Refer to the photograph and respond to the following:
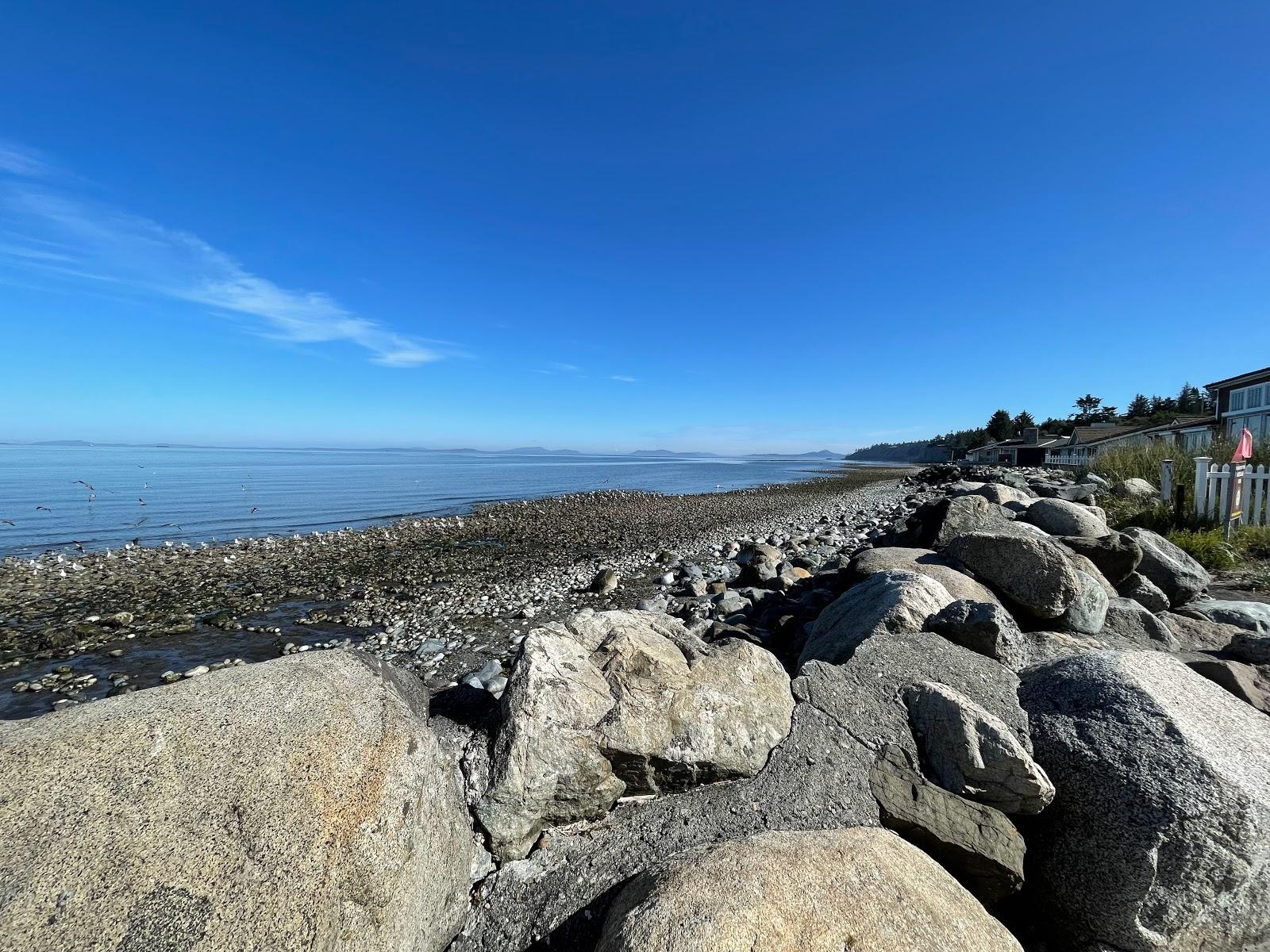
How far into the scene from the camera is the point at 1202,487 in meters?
11.1

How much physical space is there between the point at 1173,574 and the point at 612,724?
7.86 metres

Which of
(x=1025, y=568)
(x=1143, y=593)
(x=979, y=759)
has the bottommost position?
(x=979, y=759)

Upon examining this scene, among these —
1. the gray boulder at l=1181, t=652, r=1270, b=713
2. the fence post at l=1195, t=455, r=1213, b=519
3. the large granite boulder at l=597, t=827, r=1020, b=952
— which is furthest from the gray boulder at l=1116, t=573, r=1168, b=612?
the fence post at l=1195, t=455, r=1213, b=519

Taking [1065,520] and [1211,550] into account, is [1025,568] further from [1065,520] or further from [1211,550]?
[1211,550]

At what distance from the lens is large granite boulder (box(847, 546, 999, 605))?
5098 mm

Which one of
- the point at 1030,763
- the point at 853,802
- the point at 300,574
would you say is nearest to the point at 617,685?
the point at 853,802

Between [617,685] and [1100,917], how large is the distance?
249 centimetres

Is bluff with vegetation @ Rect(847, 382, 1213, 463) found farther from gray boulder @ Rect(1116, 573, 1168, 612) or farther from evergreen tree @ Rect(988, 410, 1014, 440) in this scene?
gray boulder @ Rect(1116, 573, 1168, 612)

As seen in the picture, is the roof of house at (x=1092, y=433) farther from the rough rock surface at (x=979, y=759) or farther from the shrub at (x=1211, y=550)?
the rough rock surface at (x=979, y=759)

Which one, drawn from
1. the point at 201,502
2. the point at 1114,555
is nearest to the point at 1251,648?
the point at 1114,555

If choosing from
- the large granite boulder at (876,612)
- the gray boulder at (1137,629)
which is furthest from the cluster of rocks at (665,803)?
the gray boulder at (1137,629)

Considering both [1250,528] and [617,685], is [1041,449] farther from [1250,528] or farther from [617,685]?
[617,685]

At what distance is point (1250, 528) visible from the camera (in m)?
10.4

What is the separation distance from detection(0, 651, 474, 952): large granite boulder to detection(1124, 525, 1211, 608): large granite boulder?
332 inches
